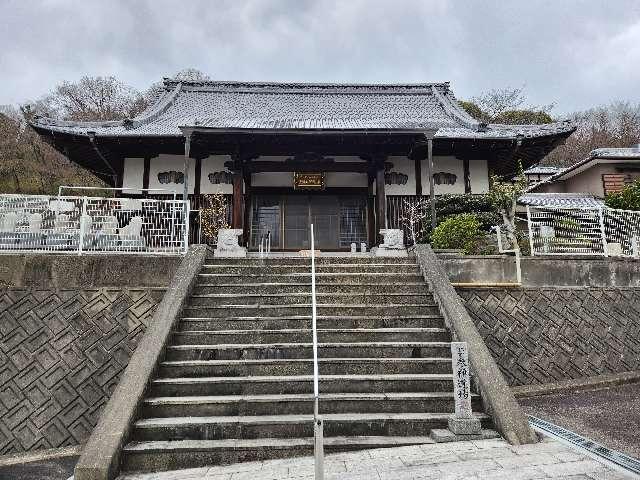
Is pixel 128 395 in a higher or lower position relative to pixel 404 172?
lower

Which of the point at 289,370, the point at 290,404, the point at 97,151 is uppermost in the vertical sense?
the point at 97,151

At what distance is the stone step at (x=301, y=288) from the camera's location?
7027 millimetres

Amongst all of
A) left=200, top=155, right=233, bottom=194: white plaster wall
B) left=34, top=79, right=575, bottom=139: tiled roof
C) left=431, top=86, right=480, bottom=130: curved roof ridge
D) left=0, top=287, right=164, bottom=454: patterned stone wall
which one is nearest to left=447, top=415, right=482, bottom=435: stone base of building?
left=0, top=287, right=164, bottom=454: patterned stone wall

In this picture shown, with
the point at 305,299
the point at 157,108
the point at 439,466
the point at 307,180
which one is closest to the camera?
the point at 439,466

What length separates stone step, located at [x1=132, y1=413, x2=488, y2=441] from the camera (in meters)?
4.56

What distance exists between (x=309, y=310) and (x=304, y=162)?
22.7ft

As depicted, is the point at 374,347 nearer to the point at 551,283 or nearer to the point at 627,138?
the point at 551,283

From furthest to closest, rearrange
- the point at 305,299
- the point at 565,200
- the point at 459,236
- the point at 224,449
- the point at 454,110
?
the point at 565,200 < the point at 454,110 < the point at 459,236 < the point at 305,299 < the point at 224,449

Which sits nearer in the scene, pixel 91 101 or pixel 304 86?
pixel 304 86

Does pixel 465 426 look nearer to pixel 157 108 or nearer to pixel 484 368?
pixel 484 368

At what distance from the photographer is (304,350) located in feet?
19.0

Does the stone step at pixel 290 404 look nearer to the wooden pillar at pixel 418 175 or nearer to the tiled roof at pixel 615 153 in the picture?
the wooden pillar at pixel 418 175

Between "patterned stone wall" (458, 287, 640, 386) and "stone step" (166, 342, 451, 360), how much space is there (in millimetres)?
2295

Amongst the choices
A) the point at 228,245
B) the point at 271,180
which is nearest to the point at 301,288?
the point at 228,245
